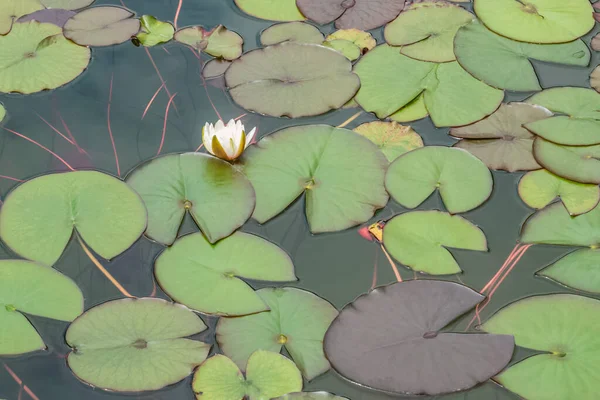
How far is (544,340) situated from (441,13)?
1.76m

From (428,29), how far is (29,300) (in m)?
2.08

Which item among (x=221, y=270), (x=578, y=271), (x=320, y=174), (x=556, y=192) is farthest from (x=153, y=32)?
A: (x=578, y=271)

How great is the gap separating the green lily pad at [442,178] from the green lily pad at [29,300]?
117cm

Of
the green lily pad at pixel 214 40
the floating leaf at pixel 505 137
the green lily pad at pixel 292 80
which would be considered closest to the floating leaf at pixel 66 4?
the green lily pad at pixel 214 40

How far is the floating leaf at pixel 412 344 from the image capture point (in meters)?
1.75

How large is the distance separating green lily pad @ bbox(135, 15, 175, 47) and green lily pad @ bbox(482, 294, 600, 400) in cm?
197

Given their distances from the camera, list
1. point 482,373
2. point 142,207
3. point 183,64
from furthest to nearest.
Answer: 1. point 183,64
2. point 142,207
3. point 482,373

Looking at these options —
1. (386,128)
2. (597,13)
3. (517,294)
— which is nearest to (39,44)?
(386,128)

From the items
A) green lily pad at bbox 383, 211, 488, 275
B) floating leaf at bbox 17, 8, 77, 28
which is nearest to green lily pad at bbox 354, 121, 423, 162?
green lily pad at bbox 383, 211, 488, 275

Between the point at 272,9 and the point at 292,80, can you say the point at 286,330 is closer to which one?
the point at 292,80

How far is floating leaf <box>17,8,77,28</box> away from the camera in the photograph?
2998 mm

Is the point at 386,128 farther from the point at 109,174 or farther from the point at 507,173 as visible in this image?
the point at 109,174

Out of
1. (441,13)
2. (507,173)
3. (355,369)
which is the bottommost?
(355,369)

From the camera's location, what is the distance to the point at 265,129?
99.2 inches
